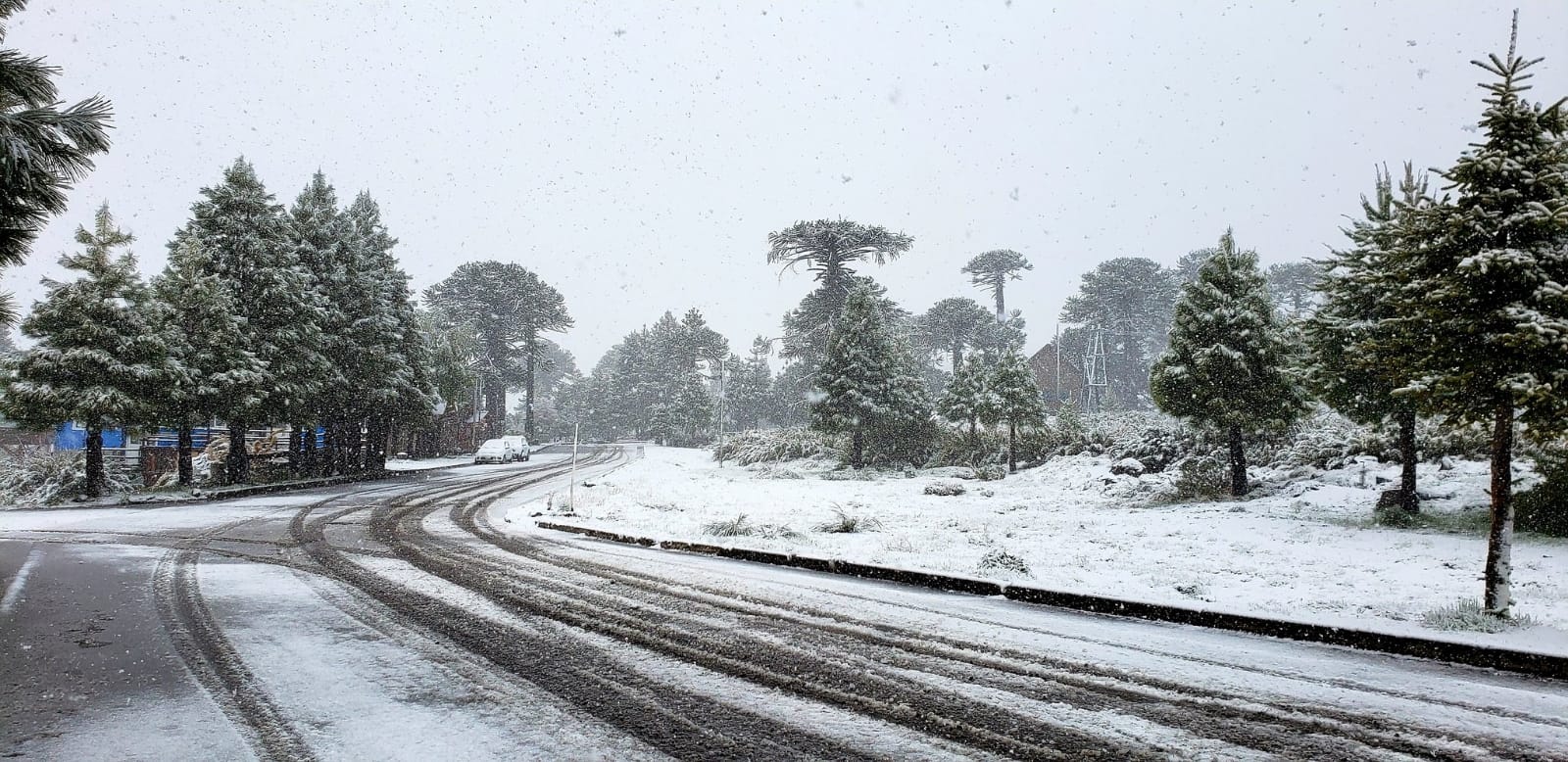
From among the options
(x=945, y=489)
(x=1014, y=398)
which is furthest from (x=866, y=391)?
(x=945, y=489)

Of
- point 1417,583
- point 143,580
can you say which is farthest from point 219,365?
point 1417,583

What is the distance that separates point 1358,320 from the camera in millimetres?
12969

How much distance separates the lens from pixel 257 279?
2211cm

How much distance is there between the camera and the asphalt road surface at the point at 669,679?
3.54 metres

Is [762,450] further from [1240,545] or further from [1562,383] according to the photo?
[1562,383]

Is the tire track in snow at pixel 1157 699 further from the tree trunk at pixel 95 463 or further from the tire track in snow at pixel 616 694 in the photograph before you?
the tree trunk at pixel 95 463

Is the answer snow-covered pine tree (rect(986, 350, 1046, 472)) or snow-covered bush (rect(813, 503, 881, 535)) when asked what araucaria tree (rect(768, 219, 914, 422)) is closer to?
snow-covered pine tree (rect(986, 350, 1046, 472))

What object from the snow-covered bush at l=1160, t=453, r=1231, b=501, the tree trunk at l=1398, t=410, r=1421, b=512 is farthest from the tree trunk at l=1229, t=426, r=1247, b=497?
the tree trunk at l=1398, t=410, r=1421, b=512

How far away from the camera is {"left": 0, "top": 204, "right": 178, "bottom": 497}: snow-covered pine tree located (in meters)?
16.7

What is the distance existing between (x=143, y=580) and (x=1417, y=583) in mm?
14103

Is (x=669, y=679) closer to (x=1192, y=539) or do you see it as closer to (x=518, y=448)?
(x=1192, y=539)

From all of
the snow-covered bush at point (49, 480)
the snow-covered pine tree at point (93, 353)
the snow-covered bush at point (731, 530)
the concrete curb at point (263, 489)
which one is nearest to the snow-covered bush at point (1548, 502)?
the snow-covered bush at point (731, 530)

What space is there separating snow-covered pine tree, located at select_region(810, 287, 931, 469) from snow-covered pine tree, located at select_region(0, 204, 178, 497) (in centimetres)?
2176

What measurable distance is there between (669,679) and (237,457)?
2391cm
